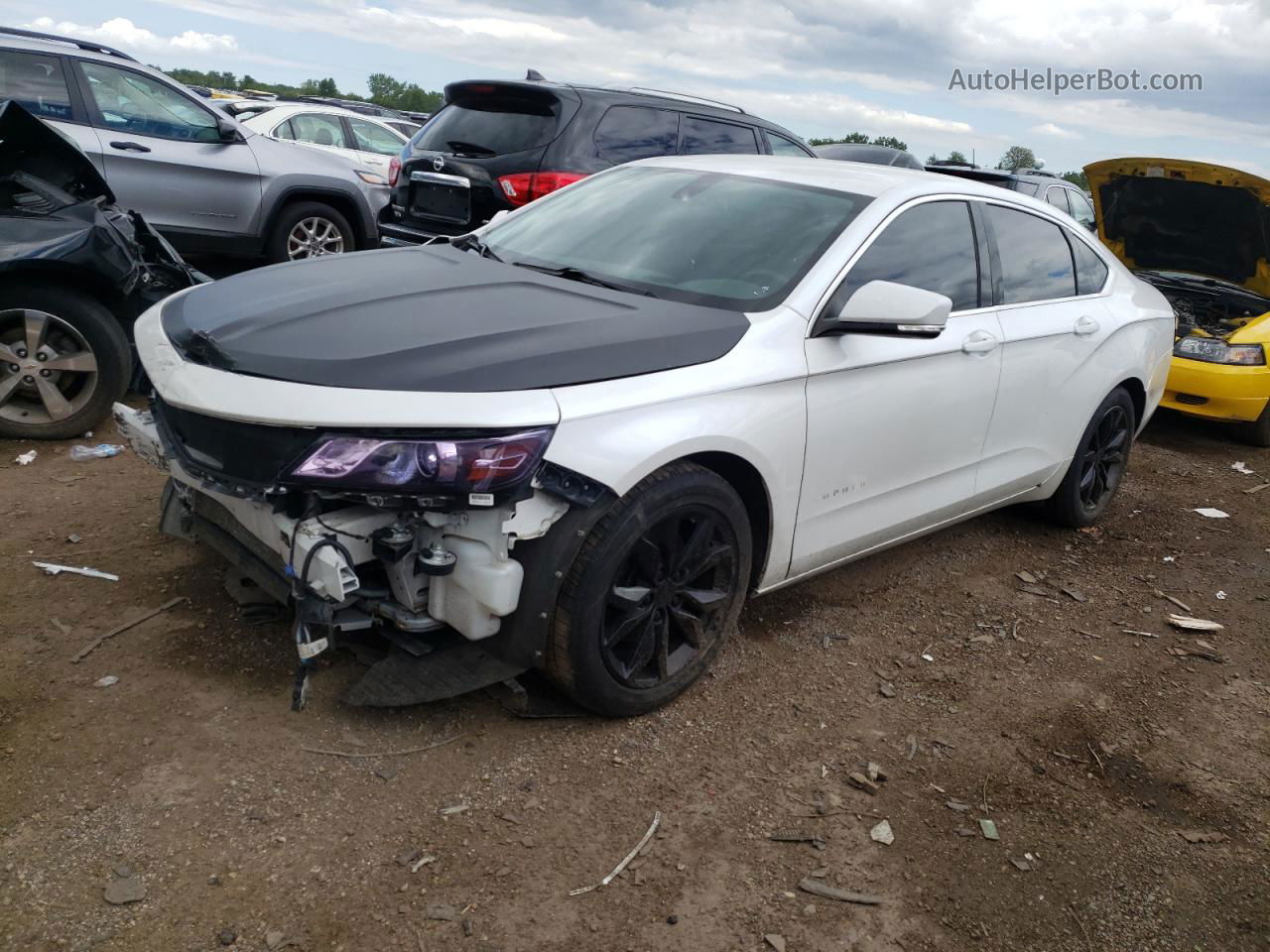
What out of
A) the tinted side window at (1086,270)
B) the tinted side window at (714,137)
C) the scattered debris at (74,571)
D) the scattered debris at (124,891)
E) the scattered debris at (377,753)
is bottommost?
the scattered debris at (377,753)

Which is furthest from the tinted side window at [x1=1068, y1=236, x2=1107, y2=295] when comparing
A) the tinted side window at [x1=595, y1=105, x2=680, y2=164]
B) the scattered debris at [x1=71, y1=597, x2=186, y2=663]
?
the scattered debris at [x1=71, y1=597, x2=186, y2=663]

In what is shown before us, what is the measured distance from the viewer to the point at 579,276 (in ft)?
12.1

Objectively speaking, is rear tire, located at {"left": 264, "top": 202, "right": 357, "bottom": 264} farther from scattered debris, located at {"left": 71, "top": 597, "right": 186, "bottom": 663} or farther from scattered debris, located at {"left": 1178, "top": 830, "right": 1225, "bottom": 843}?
scattered debris, located at {"left": 1178, "top": 830, "right": 1225, "bottom": 843}

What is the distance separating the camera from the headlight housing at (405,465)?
2605 mm

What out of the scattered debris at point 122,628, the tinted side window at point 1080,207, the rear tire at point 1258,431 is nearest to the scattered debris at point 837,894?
the scattered debris at point 122,628

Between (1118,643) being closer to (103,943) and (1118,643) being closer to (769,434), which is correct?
(769,434)

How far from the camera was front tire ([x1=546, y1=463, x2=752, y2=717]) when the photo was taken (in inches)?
114

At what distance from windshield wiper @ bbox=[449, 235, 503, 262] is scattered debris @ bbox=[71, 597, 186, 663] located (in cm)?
167

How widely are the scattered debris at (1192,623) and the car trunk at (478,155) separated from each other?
4441 millimetres

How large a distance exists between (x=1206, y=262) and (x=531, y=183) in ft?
16.4

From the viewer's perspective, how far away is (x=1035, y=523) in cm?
549

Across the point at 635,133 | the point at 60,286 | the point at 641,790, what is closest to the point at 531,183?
the point at 635,133

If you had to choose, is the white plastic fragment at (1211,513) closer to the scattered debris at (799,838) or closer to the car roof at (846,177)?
the car roof at (846,177)

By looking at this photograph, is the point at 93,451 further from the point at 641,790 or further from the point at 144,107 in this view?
the point at 641,790
